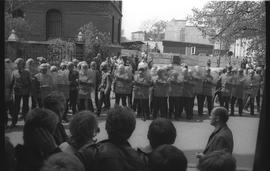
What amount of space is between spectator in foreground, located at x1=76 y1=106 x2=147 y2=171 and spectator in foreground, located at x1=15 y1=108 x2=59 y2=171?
330 mm

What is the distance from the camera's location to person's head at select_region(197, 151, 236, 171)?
247cm

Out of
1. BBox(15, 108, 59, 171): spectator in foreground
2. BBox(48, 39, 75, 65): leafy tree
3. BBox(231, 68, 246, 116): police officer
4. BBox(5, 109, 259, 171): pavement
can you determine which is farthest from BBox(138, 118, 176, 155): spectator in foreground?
BBox(48, 39, 75, 65): leafy tree

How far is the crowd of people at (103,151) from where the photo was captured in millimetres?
2516

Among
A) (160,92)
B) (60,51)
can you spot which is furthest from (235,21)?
(160,92)

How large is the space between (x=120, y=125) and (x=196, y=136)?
261 inches

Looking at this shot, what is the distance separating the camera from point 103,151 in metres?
2.88

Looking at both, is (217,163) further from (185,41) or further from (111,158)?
(185,41)

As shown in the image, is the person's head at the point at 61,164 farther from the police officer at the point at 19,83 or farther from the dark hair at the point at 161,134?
the police officer at the point at 19,83

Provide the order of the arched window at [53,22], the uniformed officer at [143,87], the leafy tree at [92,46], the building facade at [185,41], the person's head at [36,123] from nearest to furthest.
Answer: the person's head at [36,123] → the uniformed officer at [143,87] → the leafy tree at [92,46] → the arched window at [53,22] → the building facade at [185,41]

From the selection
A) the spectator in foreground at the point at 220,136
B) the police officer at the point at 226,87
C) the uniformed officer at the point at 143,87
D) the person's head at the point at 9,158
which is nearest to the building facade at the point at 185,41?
the police officer at the point at 226,87

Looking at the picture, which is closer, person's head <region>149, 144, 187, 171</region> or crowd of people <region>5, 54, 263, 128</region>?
person's head <region>149, 144, 187, 171</region>

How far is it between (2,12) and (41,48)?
18076mm

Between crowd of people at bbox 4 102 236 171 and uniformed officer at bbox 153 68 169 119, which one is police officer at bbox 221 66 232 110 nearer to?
uniformed officer at bbox 153 68 169 119

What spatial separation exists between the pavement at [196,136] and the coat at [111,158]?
350 cm
